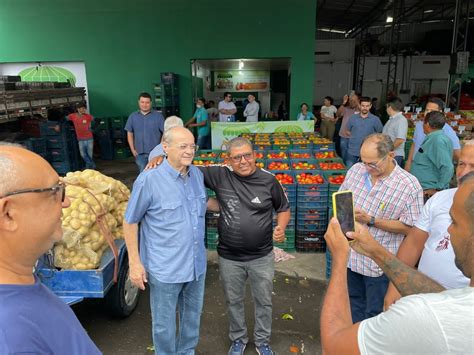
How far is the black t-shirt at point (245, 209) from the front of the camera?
123 inches

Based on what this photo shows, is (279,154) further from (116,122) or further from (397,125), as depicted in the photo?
(116,122)

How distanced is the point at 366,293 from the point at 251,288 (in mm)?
1018

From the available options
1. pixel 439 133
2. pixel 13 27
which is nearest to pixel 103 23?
pixel 13 27

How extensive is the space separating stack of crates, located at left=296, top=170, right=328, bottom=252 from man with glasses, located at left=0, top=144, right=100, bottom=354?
454 cm

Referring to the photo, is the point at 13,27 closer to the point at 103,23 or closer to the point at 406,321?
the point at 103,23

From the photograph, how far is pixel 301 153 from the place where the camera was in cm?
784

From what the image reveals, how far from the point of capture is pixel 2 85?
8594mm

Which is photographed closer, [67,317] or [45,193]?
[45,193]

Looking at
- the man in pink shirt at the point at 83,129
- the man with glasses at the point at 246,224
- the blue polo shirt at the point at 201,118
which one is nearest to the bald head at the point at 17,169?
the man with glasses at the point at 246,224

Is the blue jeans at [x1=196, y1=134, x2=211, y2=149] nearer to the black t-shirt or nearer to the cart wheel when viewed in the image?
the cart wheel

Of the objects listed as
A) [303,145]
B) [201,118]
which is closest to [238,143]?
[303,145]

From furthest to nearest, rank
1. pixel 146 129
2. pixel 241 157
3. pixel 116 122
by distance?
pixel 116 122
pixel 146 129
pixel 241 157

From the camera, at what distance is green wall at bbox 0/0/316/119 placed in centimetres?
1323

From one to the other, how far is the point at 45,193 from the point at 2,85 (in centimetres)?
915
